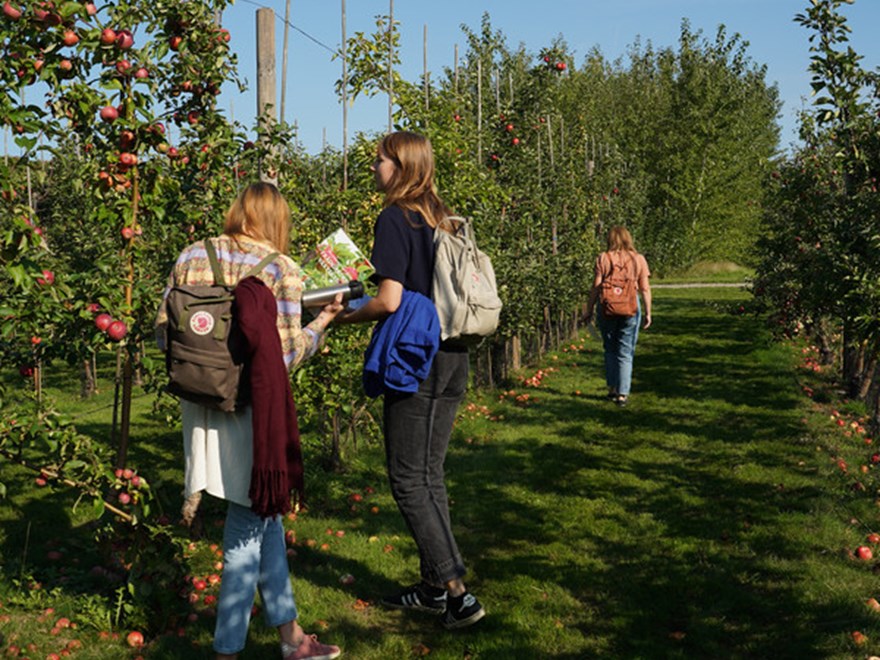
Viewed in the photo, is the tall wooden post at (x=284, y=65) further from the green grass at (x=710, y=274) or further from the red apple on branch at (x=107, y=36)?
the green grass at (x=710, y=274)

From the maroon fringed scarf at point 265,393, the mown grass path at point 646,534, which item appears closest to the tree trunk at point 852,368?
the mown grass path at point 646,534

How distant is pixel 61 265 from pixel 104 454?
892mm

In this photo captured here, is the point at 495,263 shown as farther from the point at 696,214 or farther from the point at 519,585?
the point at 696,214

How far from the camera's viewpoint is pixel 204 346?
3188 millimetres

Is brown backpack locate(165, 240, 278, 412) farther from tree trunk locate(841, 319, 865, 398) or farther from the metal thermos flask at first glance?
tree trunk locate(841, 319, 865, 398)

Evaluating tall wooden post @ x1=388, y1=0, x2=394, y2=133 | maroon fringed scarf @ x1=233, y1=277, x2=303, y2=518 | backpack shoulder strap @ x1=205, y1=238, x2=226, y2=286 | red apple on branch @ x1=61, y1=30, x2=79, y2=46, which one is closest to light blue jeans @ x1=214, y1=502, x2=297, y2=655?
maroon fringed scarf @ x1=233, y1=277, x2=303, y2=518

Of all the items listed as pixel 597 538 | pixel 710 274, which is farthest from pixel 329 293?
pixel 710 274

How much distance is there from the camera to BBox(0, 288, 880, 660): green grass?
→ 3979 millimetres

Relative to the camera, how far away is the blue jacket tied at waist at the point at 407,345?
3670 millimetres

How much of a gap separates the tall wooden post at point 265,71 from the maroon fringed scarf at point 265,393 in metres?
2.23

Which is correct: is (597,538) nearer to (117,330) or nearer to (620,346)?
(117,330)

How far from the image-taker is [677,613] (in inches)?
168

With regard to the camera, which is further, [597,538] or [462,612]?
[597,538]

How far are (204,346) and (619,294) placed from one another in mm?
6238
